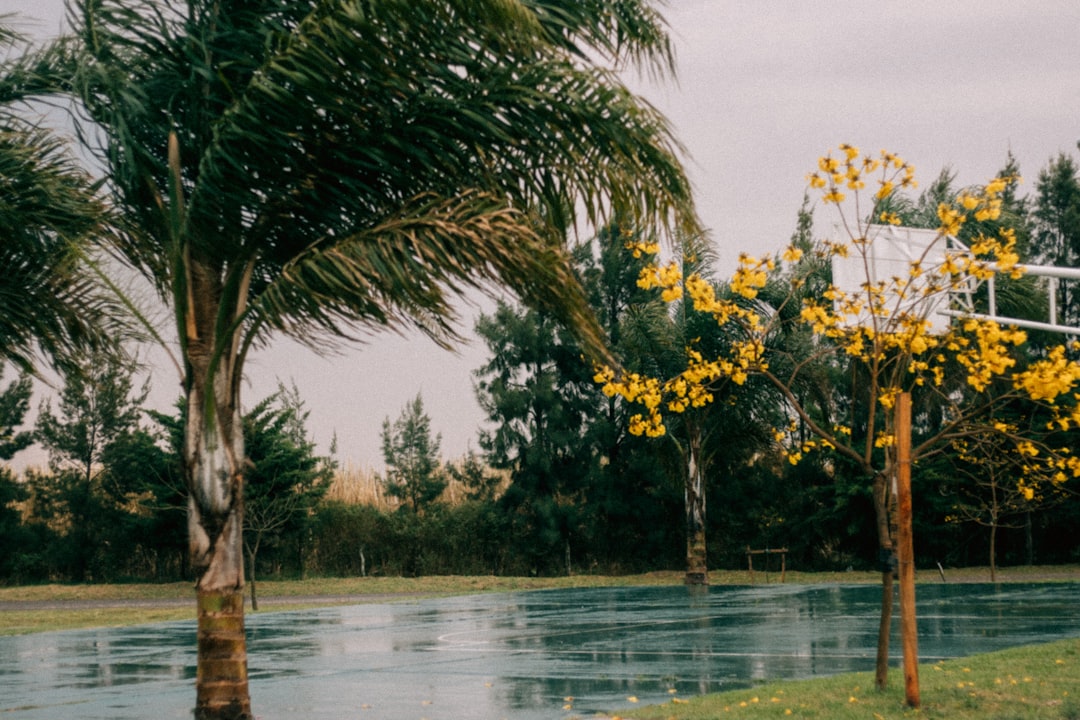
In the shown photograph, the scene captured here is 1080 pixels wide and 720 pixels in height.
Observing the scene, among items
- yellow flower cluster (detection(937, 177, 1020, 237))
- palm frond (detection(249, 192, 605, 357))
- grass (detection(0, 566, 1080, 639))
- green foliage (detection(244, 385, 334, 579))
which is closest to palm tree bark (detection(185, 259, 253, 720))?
palm frond (detection(249, 192, 605, 357))

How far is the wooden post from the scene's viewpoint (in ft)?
26.3

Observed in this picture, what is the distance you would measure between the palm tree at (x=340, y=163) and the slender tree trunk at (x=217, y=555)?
0.01 metres

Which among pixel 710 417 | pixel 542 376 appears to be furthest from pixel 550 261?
pixel 542 376

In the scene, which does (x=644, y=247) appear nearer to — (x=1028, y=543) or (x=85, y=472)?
(x=1028, y=543)

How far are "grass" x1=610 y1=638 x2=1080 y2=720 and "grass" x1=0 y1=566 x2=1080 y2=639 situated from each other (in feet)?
57.9

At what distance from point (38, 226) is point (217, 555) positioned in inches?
113

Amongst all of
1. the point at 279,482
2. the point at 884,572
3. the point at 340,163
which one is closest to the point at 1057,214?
the point at 279,482

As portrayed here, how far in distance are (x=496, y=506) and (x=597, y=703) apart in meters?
29.6

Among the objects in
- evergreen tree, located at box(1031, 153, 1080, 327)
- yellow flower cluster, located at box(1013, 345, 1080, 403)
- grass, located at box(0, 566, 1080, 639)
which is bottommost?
grass, located at box(0, 566, 1080, 639)

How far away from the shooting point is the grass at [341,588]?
1044 inches

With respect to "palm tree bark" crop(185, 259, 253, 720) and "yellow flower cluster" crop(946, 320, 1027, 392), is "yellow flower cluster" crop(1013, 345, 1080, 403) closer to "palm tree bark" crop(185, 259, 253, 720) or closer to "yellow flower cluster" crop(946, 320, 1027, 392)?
"yellow flower cluster" crop(946, 320, 1027, 392)

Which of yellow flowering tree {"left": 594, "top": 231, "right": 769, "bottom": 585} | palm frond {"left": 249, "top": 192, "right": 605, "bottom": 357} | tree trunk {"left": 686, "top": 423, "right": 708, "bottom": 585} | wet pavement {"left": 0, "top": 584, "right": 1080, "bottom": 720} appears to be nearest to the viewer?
palm frond {"left": 249, "top": 192, "right": 605, "bottom": 357}

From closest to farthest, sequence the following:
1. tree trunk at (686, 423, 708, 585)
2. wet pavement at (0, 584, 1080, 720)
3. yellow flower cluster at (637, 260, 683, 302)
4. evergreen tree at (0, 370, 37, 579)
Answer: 1. yellow flower cluster at (637, 260, 683, 302)
2. wet pavement at (0, 584, 1080, 720)
3. tree trunk at (686, 423, 708, 585)
4. evergreen tree at (0, 370, 37, 579)

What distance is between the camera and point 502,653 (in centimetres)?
1390
